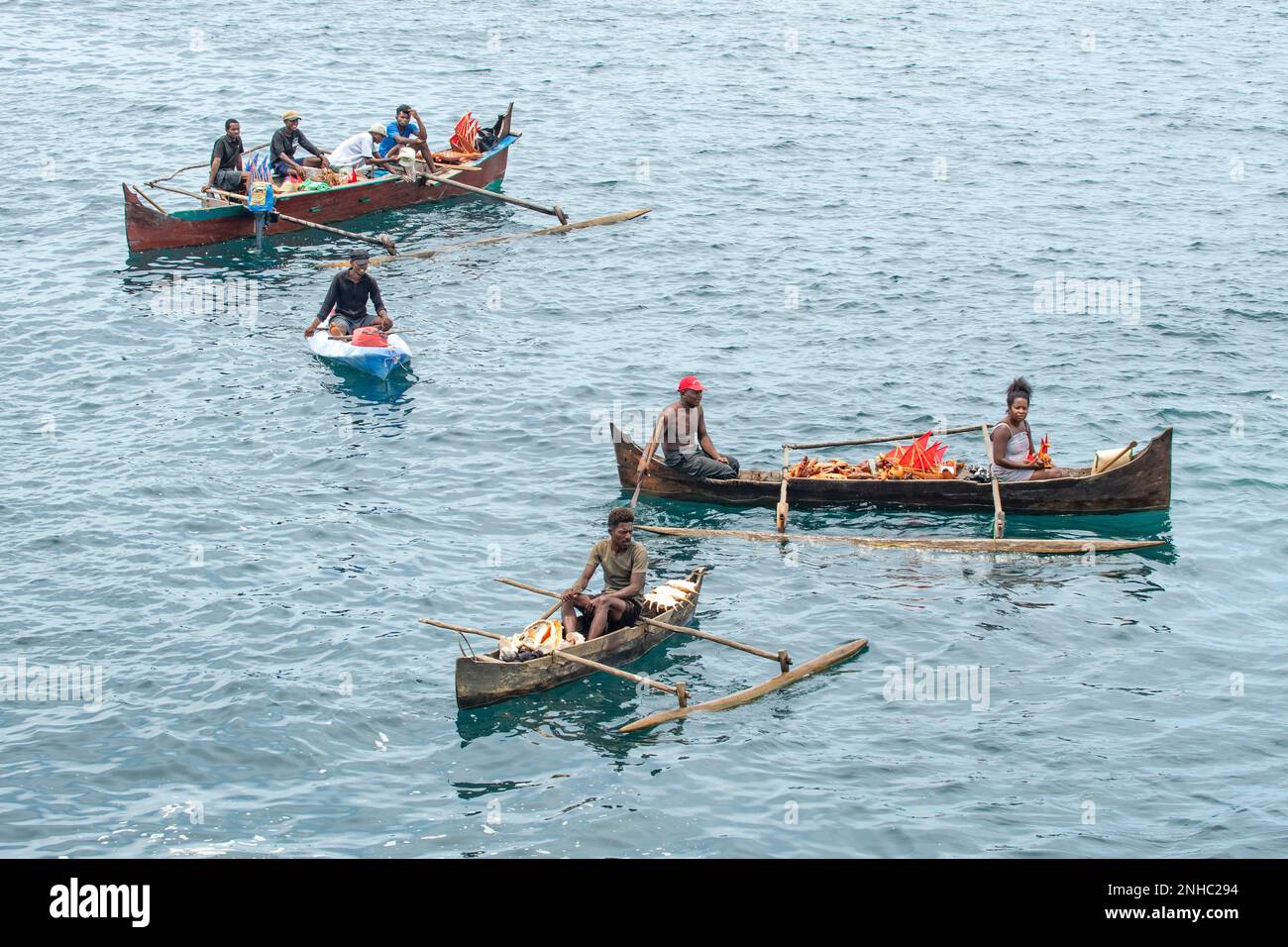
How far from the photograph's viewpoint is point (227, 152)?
94.3ft

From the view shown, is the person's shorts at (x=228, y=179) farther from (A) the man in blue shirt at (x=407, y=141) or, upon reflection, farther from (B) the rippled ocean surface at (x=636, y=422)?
(A) the man in blue shirt at (x=407, y=141)

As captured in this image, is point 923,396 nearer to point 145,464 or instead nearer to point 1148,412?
point 1148,412

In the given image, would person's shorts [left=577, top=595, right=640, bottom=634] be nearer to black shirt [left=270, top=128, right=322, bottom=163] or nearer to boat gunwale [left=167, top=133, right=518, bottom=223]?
boat gunwale [left=167, top=133, right=518, bottom=223]

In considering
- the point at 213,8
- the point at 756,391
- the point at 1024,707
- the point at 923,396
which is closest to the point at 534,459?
the point at 756,391

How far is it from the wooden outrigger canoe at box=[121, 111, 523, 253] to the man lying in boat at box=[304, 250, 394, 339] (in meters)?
5.45

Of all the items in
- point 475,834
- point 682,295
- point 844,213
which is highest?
point 844,213

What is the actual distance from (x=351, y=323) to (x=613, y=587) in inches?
401

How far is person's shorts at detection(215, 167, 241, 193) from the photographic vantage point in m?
28.9

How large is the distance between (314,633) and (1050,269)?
18609 mm

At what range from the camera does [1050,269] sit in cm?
2933

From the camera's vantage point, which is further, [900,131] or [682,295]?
[900,131]

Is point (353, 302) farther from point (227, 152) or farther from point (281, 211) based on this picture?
point (227, 152)

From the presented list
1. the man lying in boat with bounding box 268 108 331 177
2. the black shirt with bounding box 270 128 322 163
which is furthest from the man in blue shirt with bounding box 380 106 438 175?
the black shirt with bounding box 270 128 322 163

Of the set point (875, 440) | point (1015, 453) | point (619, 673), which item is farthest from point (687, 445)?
point (619, 673)
